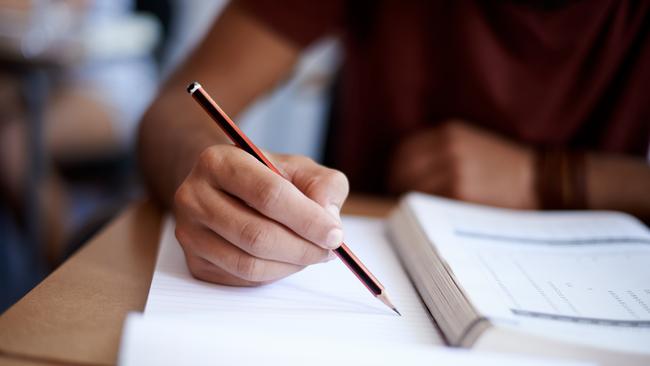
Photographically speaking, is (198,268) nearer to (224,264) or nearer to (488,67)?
(224,264)

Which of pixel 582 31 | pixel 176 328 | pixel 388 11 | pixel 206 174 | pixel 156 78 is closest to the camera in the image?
pixel 176 328

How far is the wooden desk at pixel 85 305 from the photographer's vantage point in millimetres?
343

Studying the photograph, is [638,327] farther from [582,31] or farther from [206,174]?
[582,31]

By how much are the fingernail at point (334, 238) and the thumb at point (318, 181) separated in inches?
0.8

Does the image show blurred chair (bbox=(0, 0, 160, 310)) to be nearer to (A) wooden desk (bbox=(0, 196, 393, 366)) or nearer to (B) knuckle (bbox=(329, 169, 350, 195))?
(A) wooden desk (bbox=(0, 196, 393, 366))

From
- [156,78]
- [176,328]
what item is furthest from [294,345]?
[156,78]

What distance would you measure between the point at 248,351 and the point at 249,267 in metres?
0.09

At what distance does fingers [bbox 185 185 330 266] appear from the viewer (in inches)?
15.7

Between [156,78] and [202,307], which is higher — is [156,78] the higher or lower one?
the lower one

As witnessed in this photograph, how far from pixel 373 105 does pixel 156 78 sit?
2046 millimetres

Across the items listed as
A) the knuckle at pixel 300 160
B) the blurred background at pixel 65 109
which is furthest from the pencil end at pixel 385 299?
the blurred background at pixel 65 109

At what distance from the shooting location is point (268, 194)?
0.39 meters

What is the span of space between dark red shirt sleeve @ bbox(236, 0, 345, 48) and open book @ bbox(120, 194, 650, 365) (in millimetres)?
351

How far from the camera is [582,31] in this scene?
2.39 ft
